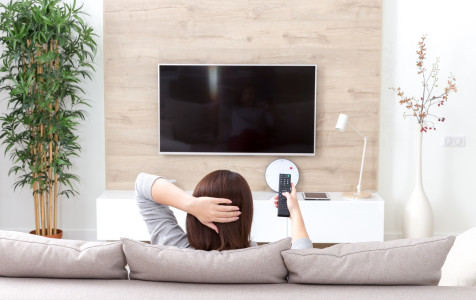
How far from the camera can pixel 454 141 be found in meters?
4.41

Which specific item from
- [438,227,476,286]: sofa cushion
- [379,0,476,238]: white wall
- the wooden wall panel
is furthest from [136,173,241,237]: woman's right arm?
[379,0,476,238]: white wall

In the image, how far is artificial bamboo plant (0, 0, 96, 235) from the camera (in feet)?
13.1

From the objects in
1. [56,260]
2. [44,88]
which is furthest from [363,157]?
[56,260]

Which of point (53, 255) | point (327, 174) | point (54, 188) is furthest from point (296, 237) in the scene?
point (54, 188)

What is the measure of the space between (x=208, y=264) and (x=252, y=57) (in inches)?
118

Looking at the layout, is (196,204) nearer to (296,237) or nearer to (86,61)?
(296,237)

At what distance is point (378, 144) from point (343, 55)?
2.51 feet

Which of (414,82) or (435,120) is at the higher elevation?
(414,82)

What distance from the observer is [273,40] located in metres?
4.29

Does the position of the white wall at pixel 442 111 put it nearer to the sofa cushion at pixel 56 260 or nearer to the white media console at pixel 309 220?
the white media console at pixel 309 220

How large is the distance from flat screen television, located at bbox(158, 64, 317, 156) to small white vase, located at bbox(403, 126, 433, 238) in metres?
0.81

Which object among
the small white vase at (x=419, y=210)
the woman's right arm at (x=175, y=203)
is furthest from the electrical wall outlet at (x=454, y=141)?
the woman's right arm at (x=175, y=203)

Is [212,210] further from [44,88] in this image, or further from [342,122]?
[44,88]

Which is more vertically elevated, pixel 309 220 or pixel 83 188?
pixel 83 188
